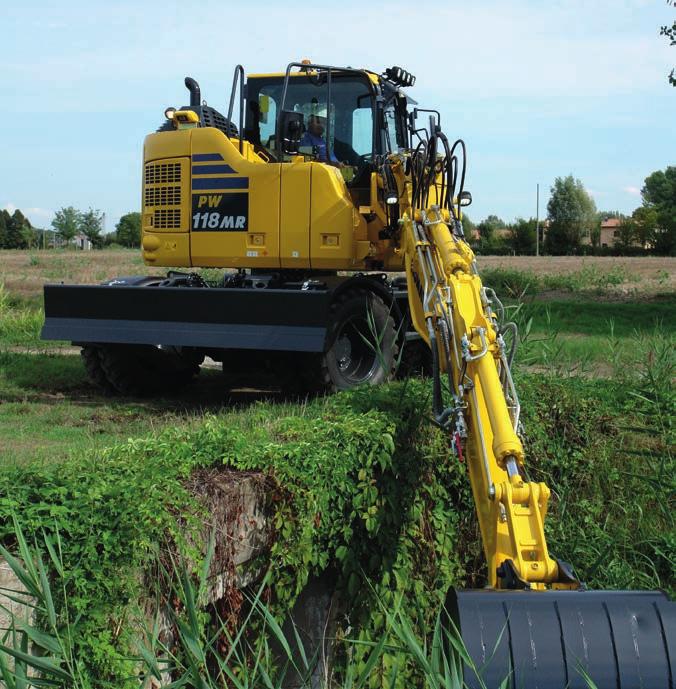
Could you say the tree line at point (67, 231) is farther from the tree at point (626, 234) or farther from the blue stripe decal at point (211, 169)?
the blue stripe decal at point (211, 169)

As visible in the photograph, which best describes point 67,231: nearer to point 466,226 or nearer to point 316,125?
point 466,226

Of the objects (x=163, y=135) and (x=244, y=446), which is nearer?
(x=244, y=446)

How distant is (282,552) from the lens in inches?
211

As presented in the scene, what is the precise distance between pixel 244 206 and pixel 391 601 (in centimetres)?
430

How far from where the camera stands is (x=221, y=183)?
923cm

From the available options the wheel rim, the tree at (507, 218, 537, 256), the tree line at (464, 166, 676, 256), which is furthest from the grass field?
the tree at (507, 218, 537, 256)

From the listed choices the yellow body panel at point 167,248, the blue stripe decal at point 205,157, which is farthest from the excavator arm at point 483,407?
the yellow body panel at point 167,248

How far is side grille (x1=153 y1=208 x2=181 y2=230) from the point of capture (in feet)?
31.2

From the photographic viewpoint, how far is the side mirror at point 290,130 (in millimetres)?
9023

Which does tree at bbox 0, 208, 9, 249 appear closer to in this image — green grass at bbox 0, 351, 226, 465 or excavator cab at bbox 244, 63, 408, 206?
green grass at bbox 0, 351, 226, 465

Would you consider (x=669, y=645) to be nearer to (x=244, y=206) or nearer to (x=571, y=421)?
(x=571, y=421)

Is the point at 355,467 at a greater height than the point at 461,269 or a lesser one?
lesser

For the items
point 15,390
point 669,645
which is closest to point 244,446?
point 669,645

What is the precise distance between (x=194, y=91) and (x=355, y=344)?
120 inches
